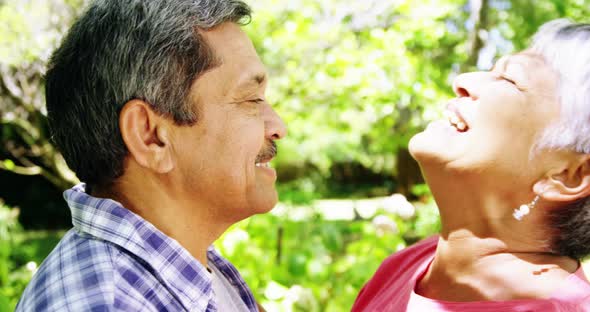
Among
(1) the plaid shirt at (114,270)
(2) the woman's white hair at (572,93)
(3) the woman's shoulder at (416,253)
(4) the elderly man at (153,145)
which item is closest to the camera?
(1) the plaid shirt at (114,270)

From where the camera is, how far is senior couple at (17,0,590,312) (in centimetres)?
135

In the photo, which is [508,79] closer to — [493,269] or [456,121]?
[456,121]

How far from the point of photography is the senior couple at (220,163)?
135cm

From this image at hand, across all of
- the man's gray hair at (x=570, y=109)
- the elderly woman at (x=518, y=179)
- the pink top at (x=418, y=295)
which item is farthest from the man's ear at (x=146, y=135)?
the man's gray hair at (x=570, y=109)

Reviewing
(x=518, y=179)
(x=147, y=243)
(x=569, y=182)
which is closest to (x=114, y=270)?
(x=147, y=243)

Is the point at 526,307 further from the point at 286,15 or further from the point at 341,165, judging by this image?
the point at 341,165

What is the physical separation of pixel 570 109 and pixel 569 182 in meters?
0.19

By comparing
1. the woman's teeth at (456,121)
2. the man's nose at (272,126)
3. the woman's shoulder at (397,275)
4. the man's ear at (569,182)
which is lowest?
the woman's shoulder at (397,275)

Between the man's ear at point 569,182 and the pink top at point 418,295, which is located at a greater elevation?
the man's ear at point 569,182

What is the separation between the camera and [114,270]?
4.15ft

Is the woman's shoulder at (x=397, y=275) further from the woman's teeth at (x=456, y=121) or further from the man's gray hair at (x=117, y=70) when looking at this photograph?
the man's gray hair at (x=117, y=70)

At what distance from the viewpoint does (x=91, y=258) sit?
1.28 m

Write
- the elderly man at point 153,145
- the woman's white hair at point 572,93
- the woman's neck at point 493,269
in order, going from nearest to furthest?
1. the elderly man at point 153,145
2. the woman's white hair at point 572,93
3. the woman's neck at point 493,269

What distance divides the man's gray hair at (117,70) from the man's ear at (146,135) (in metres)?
0.02
